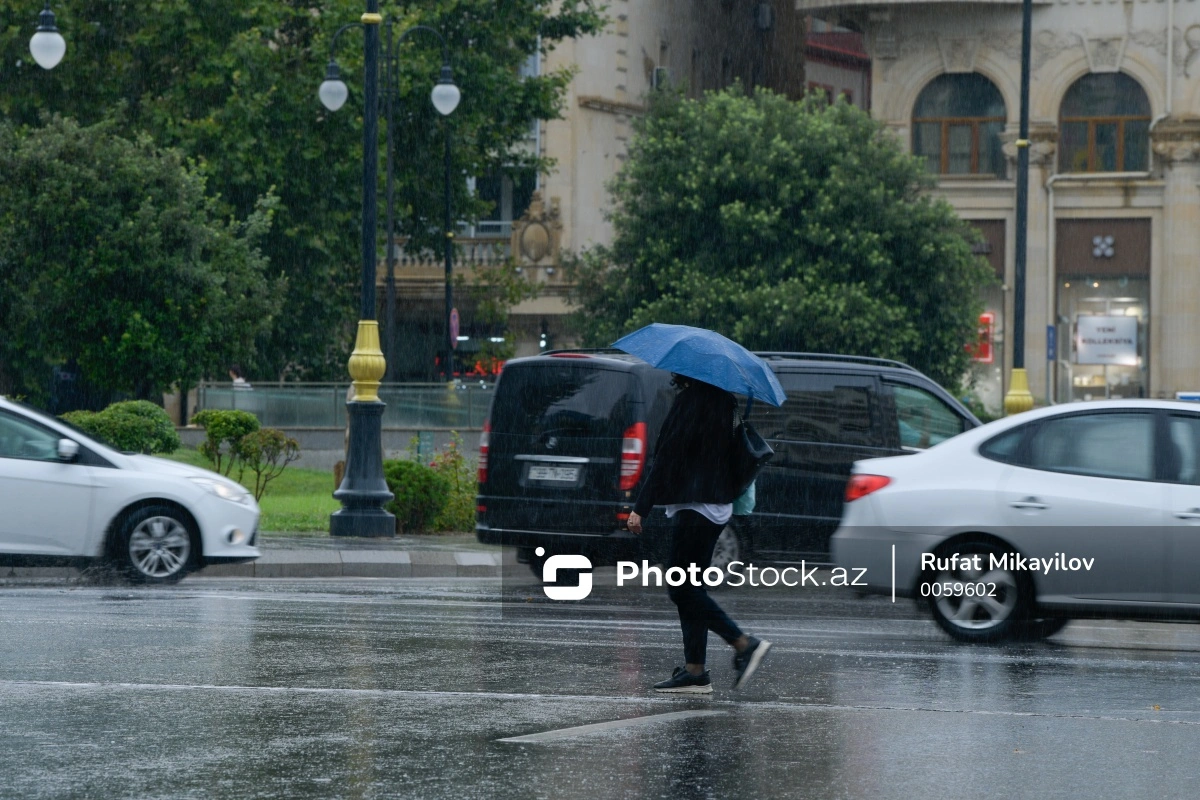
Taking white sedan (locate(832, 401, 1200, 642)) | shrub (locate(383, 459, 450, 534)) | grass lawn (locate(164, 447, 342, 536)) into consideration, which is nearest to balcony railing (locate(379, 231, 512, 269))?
grass lawn (locate(164, 447, 342, 536))

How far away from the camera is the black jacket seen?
8688 mm

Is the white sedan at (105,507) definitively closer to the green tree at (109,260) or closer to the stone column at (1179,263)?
the green tree at (109,260)

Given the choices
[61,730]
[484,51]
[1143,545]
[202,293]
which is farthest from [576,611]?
[484,51]

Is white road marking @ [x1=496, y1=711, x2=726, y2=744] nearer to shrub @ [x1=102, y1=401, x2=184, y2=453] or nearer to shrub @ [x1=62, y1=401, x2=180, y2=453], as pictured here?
shrub @ [x1=62, y1=401, x2=180, y2=453]

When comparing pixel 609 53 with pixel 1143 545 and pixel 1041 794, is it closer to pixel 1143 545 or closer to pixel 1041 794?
pixel 1143 545

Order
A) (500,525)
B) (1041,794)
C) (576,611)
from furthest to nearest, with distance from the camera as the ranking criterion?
(500,525), (576,611), (1041,794)

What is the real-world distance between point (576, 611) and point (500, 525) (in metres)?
2.03

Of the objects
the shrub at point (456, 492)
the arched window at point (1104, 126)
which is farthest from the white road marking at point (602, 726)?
the arched window at point (1104, 126)

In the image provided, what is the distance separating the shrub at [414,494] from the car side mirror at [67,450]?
22.5 ft

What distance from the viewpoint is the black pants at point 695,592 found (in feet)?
28.6

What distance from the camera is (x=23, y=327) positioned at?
29.4m

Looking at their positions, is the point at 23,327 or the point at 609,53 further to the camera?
the point at 609,53

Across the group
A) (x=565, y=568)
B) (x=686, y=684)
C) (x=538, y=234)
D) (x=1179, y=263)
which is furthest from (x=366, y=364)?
(x=538, y=234)

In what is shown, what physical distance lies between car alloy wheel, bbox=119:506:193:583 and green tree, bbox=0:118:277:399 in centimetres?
1398
